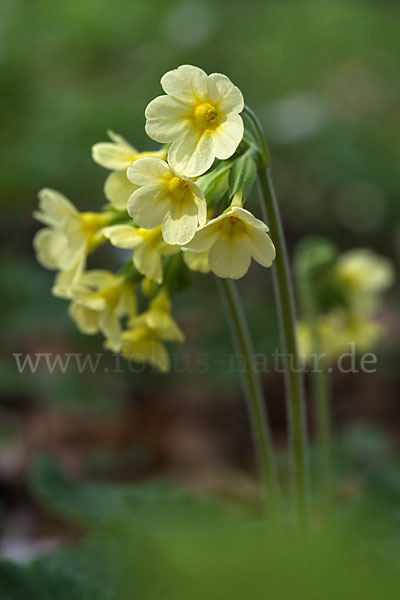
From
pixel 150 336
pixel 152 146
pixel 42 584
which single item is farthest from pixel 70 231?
pixel 152 146

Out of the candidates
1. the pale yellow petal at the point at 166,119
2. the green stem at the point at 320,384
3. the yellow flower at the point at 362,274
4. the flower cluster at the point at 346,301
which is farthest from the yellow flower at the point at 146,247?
the yellow flower at the point at 362,274

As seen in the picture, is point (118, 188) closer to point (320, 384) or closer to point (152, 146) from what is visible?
point (320, 384)

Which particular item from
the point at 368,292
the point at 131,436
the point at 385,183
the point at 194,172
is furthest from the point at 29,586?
the point at 385,183

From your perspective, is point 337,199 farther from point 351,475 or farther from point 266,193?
point 266,193

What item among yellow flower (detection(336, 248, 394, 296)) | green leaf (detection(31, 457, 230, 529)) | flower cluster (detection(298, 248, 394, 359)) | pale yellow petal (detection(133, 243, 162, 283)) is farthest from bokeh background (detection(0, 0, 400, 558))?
pale yellow petal (detection(133, 243, 162, 283))

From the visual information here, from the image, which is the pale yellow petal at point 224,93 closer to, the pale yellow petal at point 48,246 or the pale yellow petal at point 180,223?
the pale yellow petal at point 180,223
